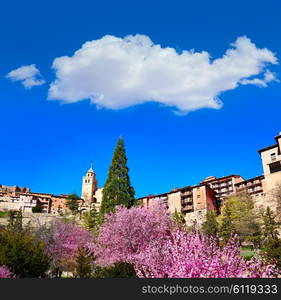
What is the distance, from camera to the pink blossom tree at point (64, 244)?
33.8 meters

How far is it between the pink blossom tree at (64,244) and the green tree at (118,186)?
4995 millimetres

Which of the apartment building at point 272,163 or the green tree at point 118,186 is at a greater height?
the apartment building at point 272,163

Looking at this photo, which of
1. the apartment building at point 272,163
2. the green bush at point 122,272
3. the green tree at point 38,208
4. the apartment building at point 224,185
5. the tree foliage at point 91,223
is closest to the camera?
the green bush at point 122,272

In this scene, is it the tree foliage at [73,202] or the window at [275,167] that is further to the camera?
the tree foliage at [73,202]

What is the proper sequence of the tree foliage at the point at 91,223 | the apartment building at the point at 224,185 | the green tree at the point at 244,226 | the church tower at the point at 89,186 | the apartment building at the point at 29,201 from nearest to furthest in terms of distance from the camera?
the tree foliage at the point at 91,223 → the green tree at the point at 244,226 → the apartment building at the point at 224,185 → the apartment building at the point at 29,201 → the church tower at the point at 89,186

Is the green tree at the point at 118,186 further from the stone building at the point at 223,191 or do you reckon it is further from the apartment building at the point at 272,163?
the apartment building at the point at 272,163

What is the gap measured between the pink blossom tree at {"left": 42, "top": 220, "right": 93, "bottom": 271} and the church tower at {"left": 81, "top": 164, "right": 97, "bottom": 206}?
366 feet

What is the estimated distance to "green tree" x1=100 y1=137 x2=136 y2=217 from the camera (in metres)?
42.2

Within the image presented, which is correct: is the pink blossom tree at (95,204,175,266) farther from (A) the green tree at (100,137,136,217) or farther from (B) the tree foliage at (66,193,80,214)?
(B) the tree foliage at (66,193,80,214)

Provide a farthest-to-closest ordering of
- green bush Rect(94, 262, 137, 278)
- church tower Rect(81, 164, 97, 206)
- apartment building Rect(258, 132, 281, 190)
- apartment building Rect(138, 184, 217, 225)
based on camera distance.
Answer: church tower Rect(81, 164, 97, 206) → apartment building Rect(138, 184, 217, 225) → apartment building Rect(258, 132, 281, 190) → green bush Rect(94, 262, 137, 278)

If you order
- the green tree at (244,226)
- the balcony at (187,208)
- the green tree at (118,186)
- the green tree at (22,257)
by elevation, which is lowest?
the green tree at (22,257)

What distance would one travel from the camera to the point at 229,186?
319 ft

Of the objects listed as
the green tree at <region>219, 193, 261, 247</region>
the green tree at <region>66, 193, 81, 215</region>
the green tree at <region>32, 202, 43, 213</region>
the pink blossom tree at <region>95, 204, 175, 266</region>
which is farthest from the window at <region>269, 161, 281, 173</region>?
the green tree at <region>32, 202, 43, 213</region>

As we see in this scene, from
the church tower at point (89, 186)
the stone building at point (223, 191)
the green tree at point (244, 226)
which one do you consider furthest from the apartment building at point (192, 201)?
the church tower at point (89, 186)
